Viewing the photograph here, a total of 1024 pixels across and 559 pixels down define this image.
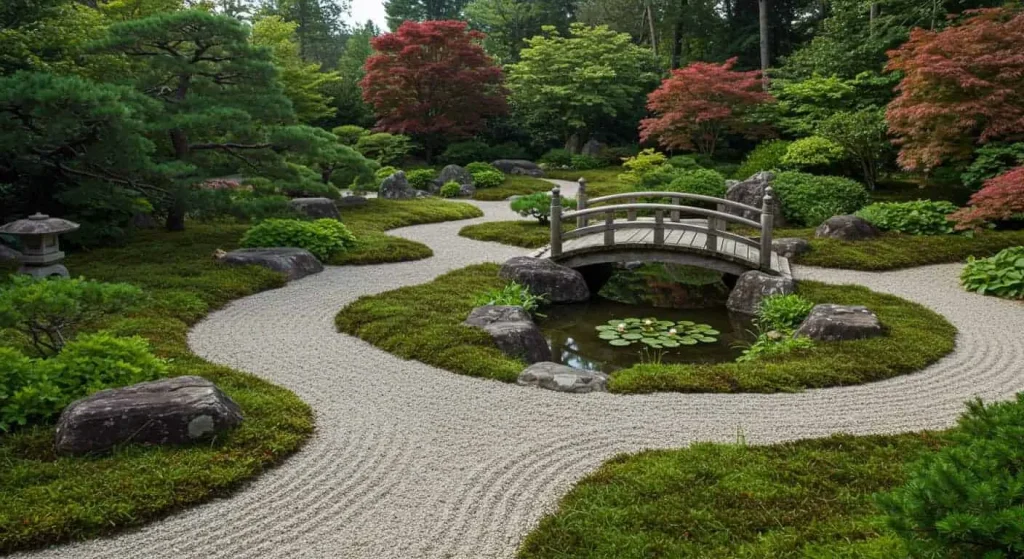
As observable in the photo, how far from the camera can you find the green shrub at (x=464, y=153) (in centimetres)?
2677

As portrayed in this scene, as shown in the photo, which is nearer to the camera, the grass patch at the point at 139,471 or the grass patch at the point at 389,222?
the grass patch at the point at 139,471

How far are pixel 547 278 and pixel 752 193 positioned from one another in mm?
6876

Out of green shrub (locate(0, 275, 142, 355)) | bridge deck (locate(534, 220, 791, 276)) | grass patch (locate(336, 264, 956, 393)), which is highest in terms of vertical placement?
green shrub (locate(0, 275, 142, 355))

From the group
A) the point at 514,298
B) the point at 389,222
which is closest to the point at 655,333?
the point at 514,298

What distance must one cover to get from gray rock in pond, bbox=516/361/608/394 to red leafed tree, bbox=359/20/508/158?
20.4 metres

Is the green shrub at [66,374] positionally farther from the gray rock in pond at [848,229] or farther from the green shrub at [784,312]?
the gray rock in pond at [848,229]

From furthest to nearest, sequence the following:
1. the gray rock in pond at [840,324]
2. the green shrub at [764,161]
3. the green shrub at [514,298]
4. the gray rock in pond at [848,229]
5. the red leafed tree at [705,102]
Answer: the red leafed tree at [705,102] → the green shrub at [764,161] → the gray rock in pond at [848,229] → the green shrub at [514,298] → the gray rock in pond at [840,324]

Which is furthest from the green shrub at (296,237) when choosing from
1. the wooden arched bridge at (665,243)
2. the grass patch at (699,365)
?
the wooden arched bridge at (665,243)

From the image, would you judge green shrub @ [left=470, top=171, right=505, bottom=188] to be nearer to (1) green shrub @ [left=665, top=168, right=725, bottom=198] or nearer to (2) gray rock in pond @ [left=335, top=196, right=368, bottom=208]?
(2) gray rock in pond @ [left=335, top=196, right=368, bottom=208]

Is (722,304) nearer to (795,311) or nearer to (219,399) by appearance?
(795,311)

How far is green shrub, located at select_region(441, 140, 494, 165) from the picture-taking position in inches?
1054

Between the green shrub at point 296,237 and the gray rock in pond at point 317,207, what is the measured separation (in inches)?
94.0

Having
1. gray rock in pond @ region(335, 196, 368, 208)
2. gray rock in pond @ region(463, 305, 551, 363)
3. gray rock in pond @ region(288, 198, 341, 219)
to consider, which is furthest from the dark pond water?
gray rock in pond @ region(335, 196, 368, 208)

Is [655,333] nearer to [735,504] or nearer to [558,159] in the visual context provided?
[735,504]
